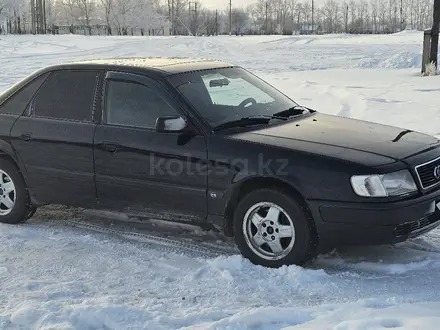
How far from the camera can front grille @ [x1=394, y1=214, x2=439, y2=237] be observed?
4168 mm

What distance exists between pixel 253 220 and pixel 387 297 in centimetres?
114

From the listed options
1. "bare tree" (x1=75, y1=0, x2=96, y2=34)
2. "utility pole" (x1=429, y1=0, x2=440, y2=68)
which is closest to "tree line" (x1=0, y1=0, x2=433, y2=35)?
"bare tree" (x1=75, y1=0, x2=96, y2=34)

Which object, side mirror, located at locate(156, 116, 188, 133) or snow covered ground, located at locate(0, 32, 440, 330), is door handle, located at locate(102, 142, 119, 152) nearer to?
side mirror, located at locate(156, 116, 188, 133)

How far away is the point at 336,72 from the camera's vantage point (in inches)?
757

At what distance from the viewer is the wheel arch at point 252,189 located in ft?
14.3

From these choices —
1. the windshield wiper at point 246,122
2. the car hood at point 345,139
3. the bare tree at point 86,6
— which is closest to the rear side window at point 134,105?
the windshield wiper at point 246,122

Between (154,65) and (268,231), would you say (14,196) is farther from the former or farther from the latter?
(268,231)

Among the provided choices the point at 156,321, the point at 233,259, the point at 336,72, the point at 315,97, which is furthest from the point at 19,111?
the point at 336,72

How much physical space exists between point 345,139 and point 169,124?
4.47ft

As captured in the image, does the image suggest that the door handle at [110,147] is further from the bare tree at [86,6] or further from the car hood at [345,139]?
the bare tree at [86,6]

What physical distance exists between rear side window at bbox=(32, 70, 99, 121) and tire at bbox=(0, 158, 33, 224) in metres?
0.60

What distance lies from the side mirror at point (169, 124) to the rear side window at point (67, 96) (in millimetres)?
863

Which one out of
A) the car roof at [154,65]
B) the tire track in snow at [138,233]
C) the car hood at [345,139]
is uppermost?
the car roof at [154,65]

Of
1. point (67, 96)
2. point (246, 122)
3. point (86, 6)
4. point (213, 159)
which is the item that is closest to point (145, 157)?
point (213, 159)
